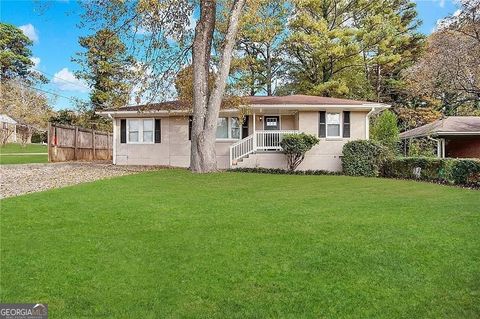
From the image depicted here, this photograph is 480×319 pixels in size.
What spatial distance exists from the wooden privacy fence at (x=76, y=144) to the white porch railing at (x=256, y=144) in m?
9.03

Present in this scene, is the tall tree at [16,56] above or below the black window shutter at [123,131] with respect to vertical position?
above

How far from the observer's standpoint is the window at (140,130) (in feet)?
65.7

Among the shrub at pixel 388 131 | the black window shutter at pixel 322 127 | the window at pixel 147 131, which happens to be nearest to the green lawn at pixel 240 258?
the black window shutter at pixel 322 127

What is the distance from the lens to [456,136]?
75.2ft

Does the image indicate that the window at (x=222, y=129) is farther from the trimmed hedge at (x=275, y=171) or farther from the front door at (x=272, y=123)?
the trimmed hedge at (x=275, y=171)

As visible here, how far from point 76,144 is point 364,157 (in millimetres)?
15280

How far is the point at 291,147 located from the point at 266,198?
840 centimetres

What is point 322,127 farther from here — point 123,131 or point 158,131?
point 123,131

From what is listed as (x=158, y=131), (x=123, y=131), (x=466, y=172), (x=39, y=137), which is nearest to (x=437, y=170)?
(x=466, y=172)

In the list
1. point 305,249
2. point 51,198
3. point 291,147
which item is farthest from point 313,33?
point 305,249

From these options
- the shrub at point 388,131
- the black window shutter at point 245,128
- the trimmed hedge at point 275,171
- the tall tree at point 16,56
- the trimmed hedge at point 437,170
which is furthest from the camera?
the tall tree at point 16,56

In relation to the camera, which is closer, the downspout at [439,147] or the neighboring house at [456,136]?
the neighboring house at [456,136]

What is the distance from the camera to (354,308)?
3404mm

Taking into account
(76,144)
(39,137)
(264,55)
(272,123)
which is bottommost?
(76,144)
